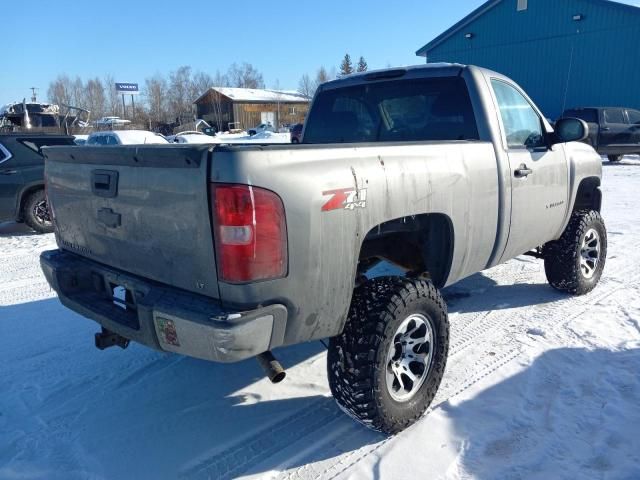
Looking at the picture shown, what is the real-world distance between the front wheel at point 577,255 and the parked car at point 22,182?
287 inches

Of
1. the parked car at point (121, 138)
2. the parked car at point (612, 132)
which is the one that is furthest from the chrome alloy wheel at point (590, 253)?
the parked car at point (121, 138)

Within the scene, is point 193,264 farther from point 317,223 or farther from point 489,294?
point 489,294

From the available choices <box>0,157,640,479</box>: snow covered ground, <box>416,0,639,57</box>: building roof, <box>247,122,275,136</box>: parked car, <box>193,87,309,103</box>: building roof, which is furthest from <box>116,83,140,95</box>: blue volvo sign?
<box>0,157,640,479</box>: snow covered ground

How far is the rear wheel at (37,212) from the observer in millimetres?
7832

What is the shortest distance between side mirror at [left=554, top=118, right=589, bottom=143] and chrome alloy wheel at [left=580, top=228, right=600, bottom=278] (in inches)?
45.5

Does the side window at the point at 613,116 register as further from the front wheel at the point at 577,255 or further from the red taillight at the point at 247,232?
the red taillight at the point at 247,232

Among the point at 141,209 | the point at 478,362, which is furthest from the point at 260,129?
the point at 141,209

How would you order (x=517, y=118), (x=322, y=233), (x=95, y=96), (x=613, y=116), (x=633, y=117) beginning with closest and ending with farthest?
(x=322, y=233) < (x=517, y=118) < (x=613, y=116) < (x=633, y=117) < (x=95, y=96)

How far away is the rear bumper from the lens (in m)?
2.09

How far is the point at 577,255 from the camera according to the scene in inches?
179

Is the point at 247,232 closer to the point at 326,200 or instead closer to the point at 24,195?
the point at 326,200

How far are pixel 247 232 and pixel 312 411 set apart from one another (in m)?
1.42

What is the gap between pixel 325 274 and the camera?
232 cm

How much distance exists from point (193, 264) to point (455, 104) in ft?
7.86
